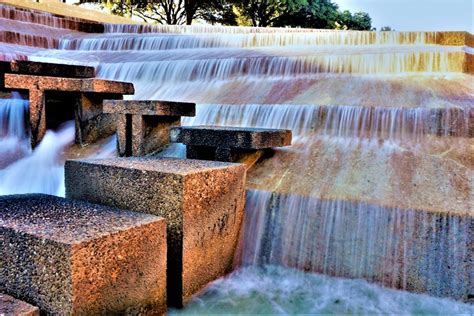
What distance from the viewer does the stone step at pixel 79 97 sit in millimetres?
4848

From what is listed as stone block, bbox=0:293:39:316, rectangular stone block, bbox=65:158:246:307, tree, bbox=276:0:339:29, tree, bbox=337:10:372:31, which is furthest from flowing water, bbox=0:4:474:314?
tree, bbox=337:10:372:31

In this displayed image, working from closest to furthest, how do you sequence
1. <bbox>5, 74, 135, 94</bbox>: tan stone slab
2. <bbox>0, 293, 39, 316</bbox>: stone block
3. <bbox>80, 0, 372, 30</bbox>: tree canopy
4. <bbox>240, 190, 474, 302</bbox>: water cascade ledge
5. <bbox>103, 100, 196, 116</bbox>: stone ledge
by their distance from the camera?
1. <bbox>0, 293, 39, 316</bbox>: stone block
2. <bbox>240, 190, 474, 302</bbox>: water cascade ledge
3. <bbox>103, 100, 196, 116</bbox>: stone ledge
4. <bbox>5, 74, 135, 94</bbox>: tan stone slab
5. <bbox>80, 0, 372, 30</bbox>: tree canopy

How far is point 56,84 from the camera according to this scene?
4.88 m

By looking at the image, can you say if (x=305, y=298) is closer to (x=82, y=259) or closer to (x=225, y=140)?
(x=225, y=140)

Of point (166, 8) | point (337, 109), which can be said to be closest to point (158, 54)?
point (337, 109)

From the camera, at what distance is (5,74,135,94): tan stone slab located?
481 centimetres

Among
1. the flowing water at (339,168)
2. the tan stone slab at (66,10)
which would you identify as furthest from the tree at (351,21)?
the flowing water at (339,168)

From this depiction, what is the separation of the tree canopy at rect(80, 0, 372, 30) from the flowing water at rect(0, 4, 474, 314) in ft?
63.4

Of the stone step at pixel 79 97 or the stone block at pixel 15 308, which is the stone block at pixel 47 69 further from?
the stone block at pixel 15 308

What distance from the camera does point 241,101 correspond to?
503 centimetres

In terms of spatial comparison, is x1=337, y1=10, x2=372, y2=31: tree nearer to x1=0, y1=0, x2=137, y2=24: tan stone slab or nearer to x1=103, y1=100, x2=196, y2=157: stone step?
x1=0, y1=0, x2=137, y2=24: tan stone slab

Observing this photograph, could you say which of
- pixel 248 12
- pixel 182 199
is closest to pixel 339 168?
pixel 182 199

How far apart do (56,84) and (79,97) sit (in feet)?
1.10

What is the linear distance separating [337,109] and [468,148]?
4.16ft
